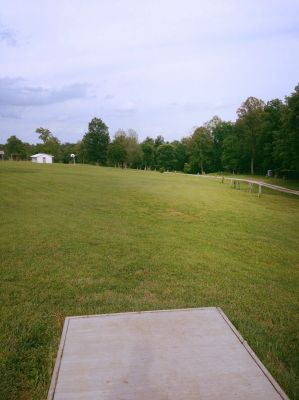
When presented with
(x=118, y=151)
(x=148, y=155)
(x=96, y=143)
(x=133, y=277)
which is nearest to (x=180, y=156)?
(x=148, y=155)

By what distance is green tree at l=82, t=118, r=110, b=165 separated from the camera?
333ft

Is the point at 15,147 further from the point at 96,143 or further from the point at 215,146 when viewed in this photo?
the point at 215,146

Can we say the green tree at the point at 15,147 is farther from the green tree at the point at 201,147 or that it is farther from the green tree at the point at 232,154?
the green tree at the point at 232,154

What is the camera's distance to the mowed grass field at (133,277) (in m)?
4.09

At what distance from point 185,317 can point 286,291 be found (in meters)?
2.57

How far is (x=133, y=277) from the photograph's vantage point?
648 centimetres

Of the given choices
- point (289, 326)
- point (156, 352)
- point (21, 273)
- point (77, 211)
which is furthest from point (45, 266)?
point (77, 211)

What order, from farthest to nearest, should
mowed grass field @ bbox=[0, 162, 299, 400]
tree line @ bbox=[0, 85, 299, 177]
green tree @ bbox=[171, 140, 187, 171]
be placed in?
green tree @ bbox=[171, 140, 187, 171] → tree line @ bbox=[0, 85, 299, 177] → mowed grass field @ bbox=[0, 162, 299, 400]

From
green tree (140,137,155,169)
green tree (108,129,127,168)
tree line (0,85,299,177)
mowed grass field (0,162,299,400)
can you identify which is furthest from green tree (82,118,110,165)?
Result: mowed grass field (0,162,299,400)

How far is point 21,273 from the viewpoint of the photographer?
6.55 m

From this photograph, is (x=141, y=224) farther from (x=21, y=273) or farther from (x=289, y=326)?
(x=289, y=326)

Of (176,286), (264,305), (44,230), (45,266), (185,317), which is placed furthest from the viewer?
(44,230)

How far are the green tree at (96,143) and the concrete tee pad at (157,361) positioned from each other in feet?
326

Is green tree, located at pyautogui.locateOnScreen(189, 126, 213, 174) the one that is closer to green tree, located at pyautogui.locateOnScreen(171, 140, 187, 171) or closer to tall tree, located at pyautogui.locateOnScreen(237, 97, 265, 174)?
green tree, located at pyautogui.locateOnScreen(171, 140, 187, 171)
